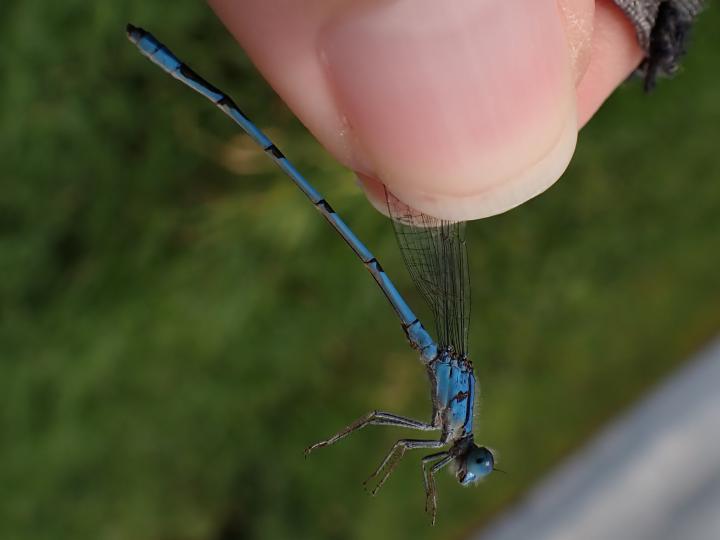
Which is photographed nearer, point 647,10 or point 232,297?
point 647,10

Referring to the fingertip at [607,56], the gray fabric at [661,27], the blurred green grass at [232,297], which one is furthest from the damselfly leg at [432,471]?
the blurred green grass at [232,297]

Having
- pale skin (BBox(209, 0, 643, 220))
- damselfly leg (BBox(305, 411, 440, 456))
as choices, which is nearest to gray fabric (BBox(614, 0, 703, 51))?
pale skin (BBox(209, 0, 643, 220))

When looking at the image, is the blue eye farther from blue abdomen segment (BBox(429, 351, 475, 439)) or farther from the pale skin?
the pale skin

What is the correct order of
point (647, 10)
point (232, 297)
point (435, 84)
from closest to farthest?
1. point (435, 84)
2. point (647, 10)
3. point (232, 297)

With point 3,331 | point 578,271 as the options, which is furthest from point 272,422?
point 578,271

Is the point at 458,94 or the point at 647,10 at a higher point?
the point at 647,10

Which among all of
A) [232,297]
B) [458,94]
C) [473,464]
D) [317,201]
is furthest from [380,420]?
[232,297]

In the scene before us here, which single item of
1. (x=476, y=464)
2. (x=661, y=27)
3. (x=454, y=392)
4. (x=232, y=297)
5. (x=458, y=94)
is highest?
(x=232, y=297)

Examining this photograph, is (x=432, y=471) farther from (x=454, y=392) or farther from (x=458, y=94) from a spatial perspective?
(x=458, y=94)
